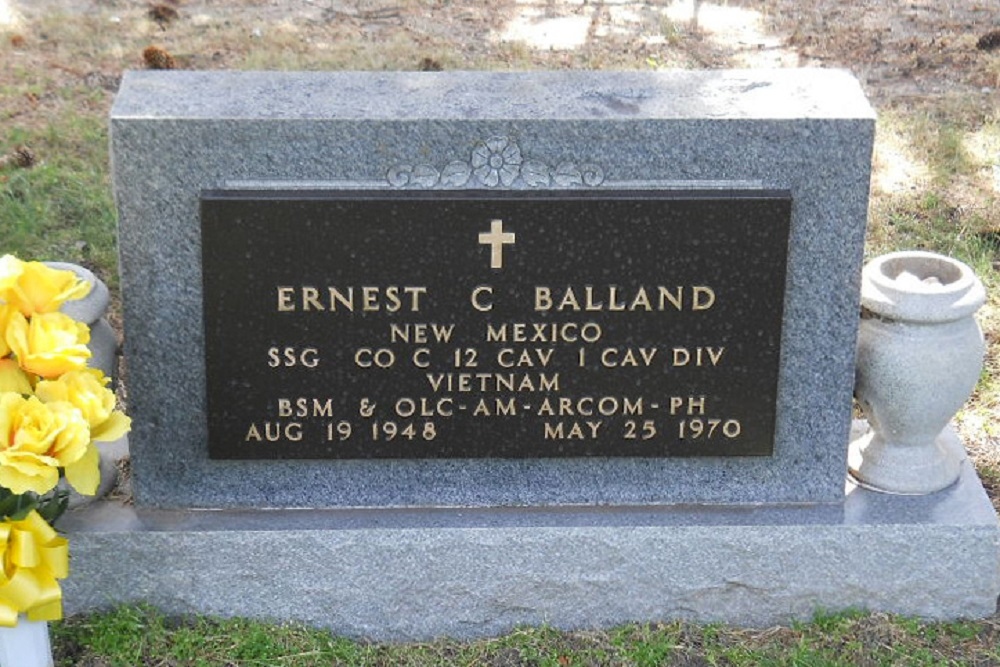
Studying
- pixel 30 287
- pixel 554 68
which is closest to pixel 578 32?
pixel 554 68

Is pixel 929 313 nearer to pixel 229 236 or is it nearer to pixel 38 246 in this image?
pixel 229 236

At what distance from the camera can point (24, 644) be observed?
363cm

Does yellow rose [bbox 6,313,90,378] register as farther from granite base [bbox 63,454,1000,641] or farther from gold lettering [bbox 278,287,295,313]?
granite base [bbox 63,454,1000,641]

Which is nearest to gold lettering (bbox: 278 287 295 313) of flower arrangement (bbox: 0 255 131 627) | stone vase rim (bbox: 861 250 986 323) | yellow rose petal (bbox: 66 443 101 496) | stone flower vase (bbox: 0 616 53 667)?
flower arrangement (bbox: 0 255 131 627)

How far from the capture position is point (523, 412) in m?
3.94

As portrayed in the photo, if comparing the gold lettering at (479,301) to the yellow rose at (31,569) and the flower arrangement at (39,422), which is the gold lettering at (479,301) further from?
the yellow rose at (31,569)

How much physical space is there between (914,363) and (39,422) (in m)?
2.08

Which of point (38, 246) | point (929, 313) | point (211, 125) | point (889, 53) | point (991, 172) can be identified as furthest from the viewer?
point (889, 53)

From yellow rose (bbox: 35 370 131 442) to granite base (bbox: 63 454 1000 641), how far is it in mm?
528

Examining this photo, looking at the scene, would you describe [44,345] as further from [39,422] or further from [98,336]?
[98,336]

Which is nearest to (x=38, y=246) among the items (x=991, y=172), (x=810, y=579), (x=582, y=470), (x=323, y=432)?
(x=323, y=432)

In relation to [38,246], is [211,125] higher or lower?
higher

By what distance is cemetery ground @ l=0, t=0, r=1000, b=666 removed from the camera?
12.8 ft

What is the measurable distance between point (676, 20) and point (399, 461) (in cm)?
471
